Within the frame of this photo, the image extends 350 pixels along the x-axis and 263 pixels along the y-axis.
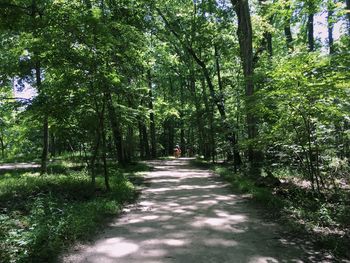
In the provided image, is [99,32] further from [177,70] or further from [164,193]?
[177,70]

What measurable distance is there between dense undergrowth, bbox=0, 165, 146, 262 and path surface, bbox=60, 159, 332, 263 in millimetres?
334

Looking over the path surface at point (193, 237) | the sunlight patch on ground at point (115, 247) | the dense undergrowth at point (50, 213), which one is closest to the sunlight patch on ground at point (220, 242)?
the path surface at point (193, 237)

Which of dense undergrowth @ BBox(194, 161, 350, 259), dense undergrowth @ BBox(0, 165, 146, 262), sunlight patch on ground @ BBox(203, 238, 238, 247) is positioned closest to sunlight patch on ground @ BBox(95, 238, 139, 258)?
dense undergrowth @ BBox(0, 165, 146, 262)

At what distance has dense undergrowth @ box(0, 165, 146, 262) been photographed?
4859 mm

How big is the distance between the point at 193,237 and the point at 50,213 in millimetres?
2901

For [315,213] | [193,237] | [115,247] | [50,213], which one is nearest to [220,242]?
[193,237]

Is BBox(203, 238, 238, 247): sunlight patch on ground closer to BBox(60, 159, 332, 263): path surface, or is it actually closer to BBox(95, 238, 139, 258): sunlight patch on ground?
BBox(60, 159, 332, 263): path surface

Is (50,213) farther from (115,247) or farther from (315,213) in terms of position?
(315,213)

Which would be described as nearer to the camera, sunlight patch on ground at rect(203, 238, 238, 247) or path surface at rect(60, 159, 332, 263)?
path surface at rect(60, 159, 332, 263)

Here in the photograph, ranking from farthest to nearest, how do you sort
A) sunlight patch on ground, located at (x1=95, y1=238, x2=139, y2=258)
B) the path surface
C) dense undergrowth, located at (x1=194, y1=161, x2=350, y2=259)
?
dense undergrowth, located at (x1=194, y1=161, x2=350, y2=259), sunlight patch on ground, located at (x1=95, y1=238, x2=139, y2=258), the path surface

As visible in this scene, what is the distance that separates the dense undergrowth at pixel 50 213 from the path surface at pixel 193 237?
1.10 feet

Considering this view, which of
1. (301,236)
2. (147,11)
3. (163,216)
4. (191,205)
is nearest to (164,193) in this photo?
(191,205)

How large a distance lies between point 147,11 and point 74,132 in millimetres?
13888

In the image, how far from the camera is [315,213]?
677 cm
